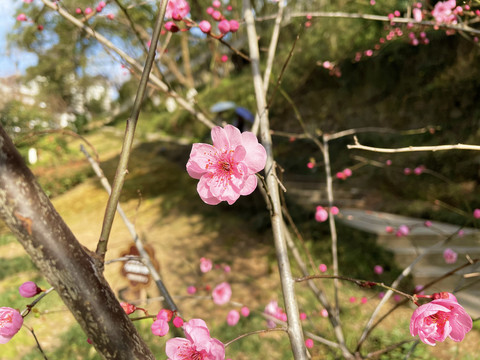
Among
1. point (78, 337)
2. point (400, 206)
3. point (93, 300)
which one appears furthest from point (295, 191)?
point (93, 300)

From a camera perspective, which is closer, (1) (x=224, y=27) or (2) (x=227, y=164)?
(2) (x=227, y=164)

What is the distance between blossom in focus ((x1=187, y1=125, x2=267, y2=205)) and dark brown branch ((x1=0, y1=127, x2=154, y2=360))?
29 centimetres

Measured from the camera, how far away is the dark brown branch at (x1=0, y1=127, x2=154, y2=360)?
1.45 ft

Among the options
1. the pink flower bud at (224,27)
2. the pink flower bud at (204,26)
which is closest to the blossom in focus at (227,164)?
the pink flower bud at (204,26)

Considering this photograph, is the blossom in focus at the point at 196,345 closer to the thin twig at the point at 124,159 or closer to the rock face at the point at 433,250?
the thin twig at the point at 124,159

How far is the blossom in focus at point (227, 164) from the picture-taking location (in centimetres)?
67

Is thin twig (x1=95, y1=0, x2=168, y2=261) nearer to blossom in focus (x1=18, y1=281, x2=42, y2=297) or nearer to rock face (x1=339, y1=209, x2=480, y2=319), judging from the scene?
blossom in focus (x1=18, y1=281, x2=42, y2=297)

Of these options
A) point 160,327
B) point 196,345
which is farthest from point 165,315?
point 196,345

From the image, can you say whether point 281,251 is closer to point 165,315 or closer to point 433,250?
point 165,315

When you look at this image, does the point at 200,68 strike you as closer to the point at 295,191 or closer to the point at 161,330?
the point at 295,191

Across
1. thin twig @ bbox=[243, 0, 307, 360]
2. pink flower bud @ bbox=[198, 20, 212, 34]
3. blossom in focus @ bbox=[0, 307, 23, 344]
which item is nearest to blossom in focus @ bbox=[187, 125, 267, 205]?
thin twig @ bbox=[243, 0, 307, 360]

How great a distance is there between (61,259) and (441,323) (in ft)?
2.75

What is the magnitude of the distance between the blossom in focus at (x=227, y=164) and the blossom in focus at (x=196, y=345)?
0.97ft

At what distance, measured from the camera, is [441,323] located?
0.73 metres
